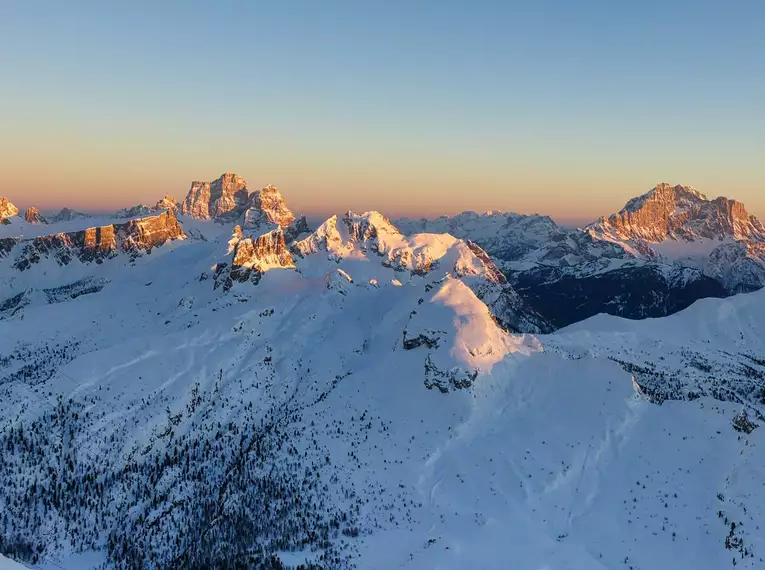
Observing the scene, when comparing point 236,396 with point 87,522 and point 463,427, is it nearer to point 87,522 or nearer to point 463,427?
point 87,522

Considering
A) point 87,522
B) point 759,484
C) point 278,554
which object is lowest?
point 87,522

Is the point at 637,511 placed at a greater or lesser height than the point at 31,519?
greater

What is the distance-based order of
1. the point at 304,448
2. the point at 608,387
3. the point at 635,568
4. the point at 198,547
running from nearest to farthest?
the point at 635,568
the point at 198,547
the point at 304,448
the point at 608,387

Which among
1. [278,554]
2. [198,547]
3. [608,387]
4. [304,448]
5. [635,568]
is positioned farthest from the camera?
[608,387]

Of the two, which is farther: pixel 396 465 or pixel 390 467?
pixel 396 465

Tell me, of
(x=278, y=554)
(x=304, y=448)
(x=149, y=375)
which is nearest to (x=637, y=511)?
(x=278, y=554)

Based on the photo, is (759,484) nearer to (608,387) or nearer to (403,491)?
(608,387)

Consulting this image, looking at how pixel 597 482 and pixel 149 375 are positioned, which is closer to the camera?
pixel 597 482

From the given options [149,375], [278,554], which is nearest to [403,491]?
[278,554]
